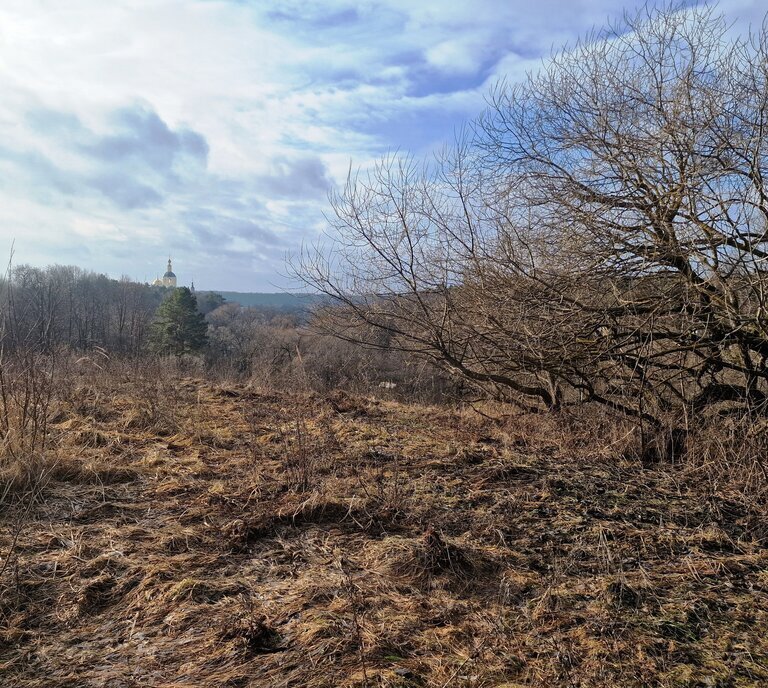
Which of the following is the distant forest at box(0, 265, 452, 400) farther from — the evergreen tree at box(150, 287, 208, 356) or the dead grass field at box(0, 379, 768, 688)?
the dead grass field at box(0, 379, 768, 688)

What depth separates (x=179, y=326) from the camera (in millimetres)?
35656

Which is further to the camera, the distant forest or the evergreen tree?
the evergreen tree

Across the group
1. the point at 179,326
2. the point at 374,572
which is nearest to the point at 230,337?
the point at 179,326

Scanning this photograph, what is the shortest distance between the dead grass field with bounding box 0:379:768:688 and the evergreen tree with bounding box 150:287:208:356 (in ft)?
107

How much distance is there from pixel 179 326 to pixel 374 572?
118 feet

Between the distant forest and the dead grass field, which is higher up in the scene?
the distant forest

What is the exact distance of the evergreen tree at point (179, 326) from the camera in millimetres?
35406

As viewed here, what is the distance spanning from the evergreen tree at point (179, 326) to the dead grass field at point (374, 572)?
32738mm

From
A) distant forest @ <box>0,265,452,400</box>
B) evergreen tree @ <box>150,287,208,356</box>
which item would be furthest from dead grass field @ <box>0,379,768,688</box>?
evergreen tree @ <box>150,287,208,356</box>

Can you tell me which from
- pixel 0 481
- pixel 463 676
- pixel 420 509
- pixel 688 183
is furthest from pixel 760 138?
pixel 0 481

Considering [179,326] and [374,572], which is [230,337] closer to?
[179,326]

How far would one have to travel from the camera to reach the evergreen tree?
35406 millimetres

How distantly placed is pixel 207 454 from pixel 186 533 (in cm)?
177

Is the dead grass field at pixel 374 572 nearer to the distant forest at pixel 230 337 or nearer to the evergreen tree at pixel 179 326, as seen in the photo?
the distant forest at pixel 230 337
